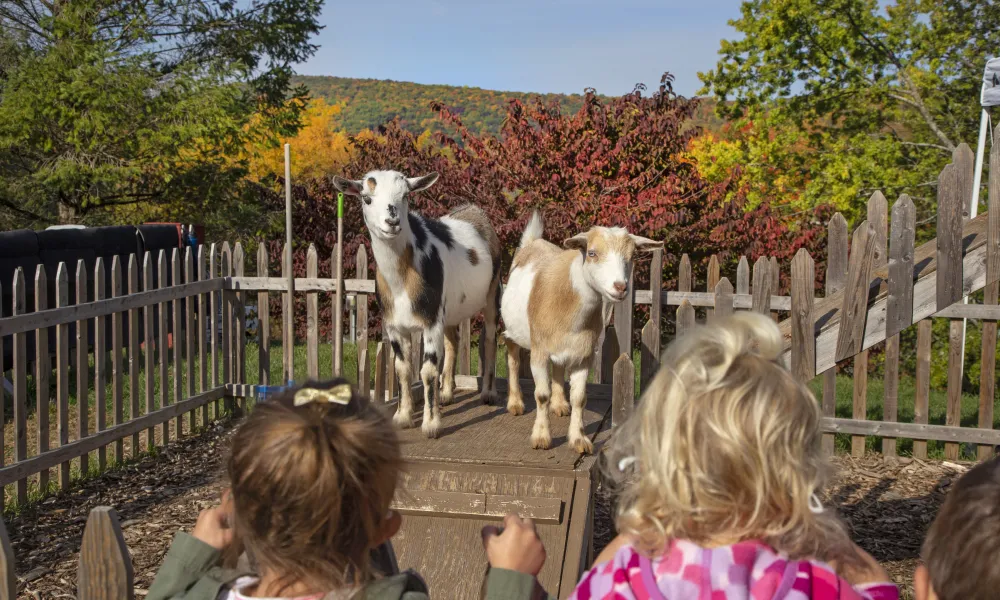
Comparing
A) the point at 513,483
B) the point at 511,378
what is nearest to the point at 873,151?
the point at 511,378

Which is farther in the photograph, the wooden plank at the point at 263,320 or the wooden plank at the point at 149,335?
the wooden plank at the point at 263,320

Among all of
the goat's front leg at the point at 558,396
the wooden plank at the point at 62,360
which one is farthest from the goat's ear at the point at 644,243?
the wooden plank at the point at 62,360

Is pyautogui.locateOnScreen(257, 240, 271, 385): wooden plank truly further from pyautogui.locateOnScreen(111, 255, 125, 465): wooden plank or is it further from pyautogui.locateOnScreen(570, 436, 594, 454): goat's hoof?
pyautogui.locateOnScreen(570, 436, 594, 454): goat's hoof

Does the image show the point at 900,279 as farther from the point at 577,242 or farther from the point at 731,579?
the point at 731,579

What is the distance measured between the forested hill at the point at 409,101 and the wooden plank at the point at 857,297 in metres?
50.2

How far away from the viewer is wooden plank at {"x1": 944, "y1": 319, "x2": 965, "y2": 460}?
722 centimetres

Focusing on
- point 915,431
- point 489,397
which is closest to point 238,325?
point 489,397

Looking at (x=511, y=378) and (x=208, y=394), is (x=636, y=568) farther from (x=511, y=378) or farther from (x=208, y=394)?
(x=208, y=394)

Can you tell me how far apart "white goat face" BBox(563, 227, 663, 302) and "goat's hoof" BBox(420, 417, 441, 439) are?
1.36 meters

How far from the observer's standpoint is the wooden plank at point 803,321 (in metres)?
5.67

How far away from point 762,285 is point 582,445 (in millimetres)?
2614

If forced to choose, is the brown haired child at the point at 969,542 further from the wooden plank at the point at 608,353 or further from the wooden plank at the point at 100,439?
the wooden plank at the point at 100,439

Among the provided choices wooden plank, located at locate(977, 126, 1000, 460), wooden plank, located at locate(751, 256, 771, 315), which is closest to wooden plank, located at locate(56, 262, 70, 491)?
wooden plank, located at locate(751, 256, 771, 315)

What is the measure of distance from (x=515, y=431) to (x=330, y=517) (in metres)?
3.89
